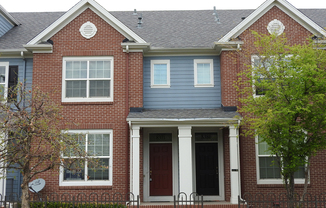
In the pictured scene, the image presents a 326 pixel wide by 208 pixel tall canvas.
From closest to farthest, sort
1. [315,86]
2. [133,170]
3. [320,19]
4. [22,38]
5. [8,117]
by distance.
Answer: [8,117]
[315,86]
[133,170]
[22,38]
[320,19]

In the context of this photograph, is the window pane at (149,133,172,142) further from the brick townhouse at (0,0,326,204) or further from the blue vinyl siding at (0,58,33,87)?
the blue vinyl siding at (0,58,33,87)

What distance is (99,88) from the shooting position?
14.8 metres

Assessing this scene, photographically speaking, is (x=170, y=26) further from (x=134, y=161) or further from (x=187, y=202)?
(x=187, y=202)

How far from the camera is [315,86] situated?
11141 mm

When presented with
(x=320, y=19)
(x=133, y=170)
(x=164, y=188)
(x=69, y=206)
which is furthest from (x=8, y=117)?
(x=320, y=19)

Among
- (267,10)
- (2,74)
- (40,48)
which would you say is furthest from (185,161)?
(2,74)

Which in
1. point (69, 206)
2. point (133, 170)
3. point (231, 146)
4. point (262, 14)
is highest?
point (262, 14)

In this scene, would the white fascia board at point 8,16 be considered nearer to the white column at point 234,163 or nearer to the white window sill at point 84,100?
the white window sill at point 84,100

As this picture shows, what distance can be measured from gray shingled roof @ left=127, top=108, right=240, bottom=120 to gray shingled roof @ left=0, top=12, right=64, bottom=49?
6027mm

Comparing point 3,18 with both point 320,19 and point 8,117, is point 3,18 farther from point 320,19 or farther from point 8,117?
point 320,19

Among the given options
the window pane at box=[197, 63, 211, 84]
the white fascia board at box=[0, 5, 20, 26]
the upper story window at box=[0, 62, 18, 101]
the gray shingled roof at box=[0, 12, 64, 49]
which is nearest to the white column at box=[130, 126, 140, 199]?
the window pane at box=[197, 63, 211, 84]

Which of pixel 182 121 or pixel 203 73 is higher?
pixel 203 73

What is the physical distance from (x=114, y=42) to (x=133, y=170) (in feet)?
16.7

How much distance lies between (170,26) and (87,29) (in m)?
4.37
